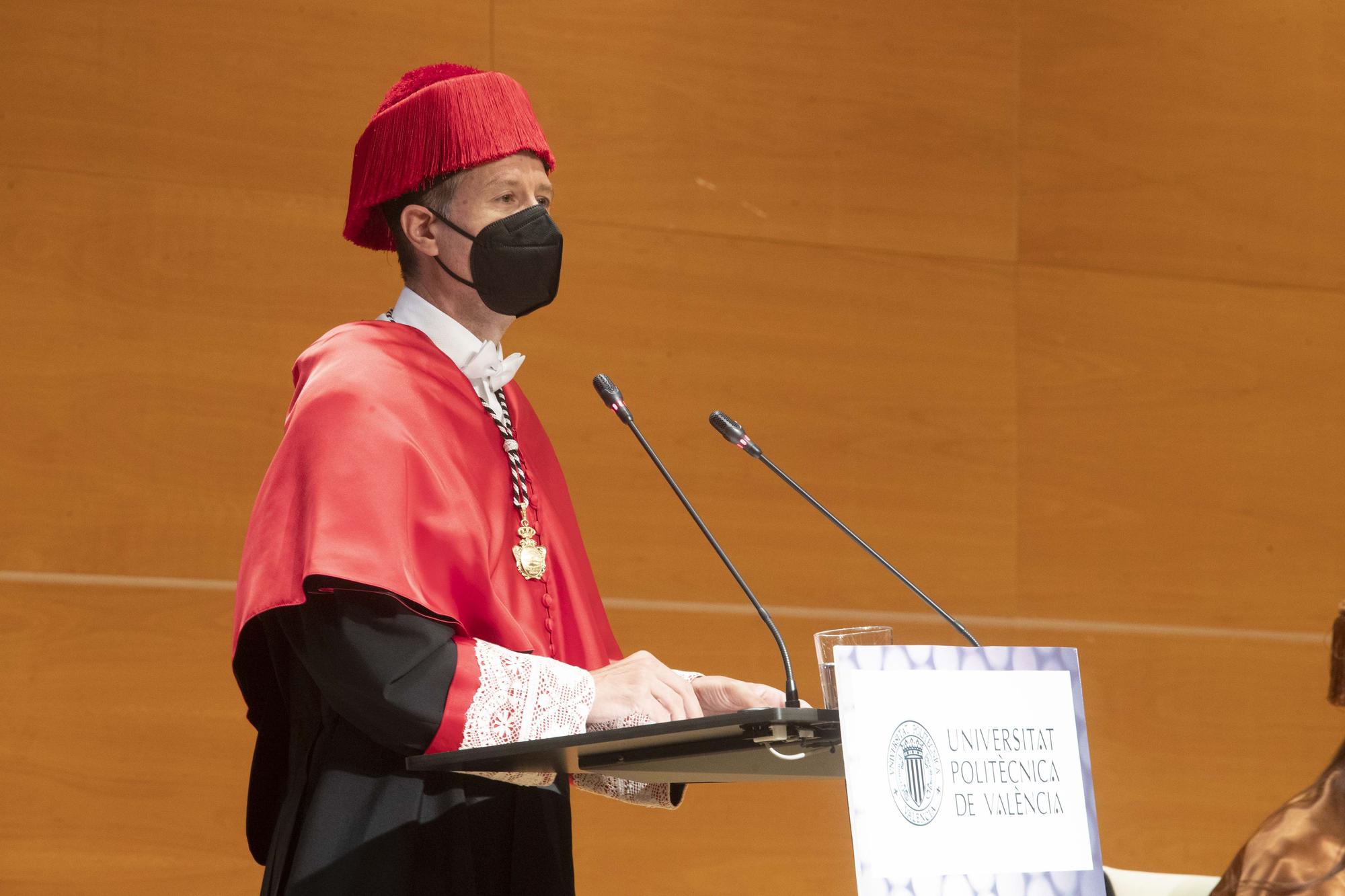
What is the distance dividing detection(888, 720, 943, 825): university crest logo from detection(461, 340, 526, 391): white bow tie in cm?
90

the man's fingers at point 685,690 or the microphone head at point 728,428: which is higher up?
the microphone head at point 728,428

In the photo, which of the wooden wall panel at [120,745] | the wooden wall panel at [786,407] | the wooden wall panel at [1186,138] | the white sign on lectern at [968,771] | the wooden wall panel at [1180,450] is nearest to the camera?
the white sign on lectern at [968,771]

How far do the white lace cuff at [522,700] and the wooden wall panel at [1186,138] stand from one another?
2565mm

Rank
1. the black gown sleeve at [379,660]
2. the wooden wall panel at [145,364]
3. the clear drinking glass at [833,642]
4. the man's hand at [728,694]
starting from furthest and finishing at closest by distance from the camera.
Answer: the wooden wall panel at [145,364] < the man's hand at [728,694] < the black gown sleeve at [379,660] < the clear drinking glass at [833,642]

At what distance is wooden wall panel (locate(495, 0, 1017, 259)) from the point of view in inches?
145

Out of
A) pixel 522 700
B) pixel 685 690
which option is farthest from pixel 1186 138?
pixel 522 700

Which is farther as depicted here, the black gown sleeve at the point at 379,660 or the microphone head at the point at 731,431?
the microphone head at the point at 731,431

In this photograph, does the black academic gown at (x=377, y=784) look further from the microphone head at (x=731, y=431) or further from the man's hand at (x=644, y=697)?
the microphone head at (x=731, y=431)

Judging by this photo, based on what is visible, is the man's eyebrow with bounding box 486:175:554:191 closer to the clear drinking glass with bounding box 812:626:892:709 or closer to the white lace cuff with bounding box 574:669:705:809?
the white lace cuff with bounding box 574:669:705:809

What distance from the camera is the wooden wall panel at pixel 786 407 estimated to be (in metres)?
3.61

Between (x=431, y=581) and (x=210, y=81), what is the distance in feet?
6.50

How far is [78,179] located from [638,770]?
88.1 inches

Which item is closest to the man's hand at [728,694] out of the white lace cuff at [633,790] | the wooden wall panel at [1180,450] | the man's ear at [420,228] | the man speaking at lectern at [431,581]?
the man speaking at lectern at [431,581]

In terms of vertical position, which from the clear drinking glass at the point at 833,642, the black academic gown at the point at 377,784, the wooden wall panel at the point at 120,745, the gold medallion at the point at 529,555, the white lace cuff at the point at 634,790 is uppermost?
the gold medallion at the point at 529,555
